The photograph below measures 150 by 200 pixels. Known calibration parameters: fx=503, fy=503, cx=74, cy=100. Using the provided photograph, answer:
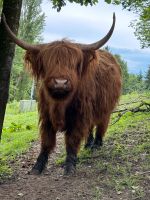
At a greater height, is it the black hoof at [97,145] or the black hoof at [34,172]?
the black hoof at [34,172]

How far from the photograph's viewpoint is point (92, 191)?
20.5 feet

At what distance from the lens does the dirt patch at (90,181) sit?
612 cm

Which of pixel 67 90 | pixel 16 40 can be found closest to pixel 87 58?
pixel 67 90

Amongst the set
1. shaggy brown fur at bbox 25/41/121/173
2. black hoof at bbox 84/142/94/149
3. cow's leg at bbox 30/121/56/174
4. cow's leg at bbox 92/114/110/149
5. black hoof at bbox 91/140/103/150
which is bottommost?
black hoof at bbox 84/142/94/149

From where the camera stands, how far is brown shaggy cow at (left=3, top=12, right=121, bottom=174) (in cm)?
652

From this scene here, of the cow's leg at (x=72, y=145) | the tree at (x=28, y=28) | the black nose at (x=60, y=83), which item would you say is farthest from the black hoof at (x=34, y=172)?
the tree at (x=28, y=28)

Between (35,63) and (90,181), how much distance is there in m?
1.77

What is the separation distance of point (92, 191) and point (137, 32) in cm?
2785

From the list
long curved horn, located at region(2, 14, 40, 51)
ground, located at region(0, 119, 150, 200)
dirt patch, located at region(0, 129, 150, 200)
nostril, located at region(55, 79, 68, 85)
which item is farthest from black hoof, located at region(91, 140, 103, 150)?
nostril, located at region(55, 79, 68, 85)

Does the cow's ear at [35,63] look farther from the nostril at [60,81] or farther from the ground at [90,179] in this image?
the ground at [90,179]

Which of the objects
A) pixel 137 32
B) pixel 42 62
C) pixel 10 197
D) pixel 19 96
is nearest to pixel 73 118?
pixel 42 62

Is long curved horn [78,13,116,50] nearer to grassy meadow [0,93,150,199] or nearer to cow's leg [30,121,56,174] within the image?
cow's leg [30,121,56,174]

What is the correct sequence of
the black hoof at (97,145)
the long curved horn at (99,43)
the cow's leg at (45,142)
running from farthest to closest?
the black hoof at (97,145) → the cow's leg at (45,142) → the long curved horn at (99,43)

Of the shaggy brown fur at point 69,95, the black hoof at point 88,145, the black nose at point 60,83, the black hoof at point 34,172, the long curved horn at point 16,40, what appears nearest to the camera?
the long curved horn at point 16,40
